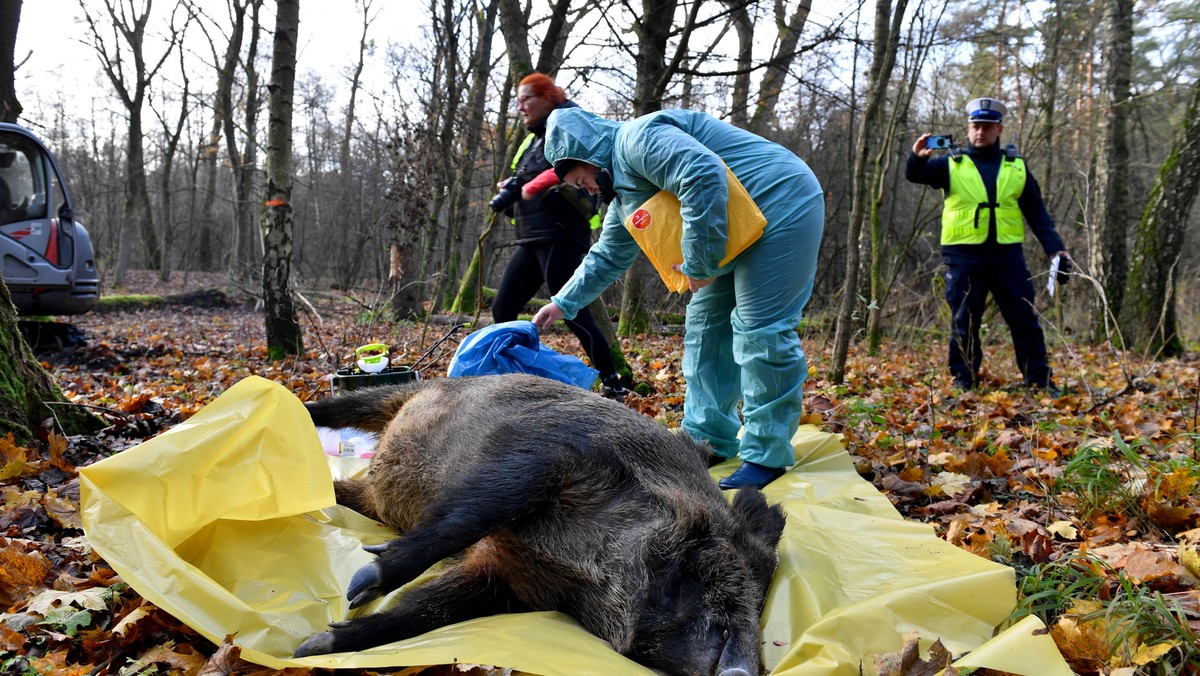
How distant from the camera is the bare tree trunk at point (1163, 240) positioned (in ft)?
28.6

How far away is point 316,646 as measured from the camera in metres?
2.12

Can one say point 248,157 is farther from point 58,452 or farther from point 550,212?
point 58,452

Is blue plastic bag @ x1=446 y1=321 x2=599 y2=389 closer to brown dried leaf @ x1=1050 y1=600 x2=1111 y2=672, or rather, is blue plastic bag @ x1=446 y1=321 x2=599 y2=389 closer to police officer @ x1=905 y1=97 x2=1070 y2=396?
brown dried leaf @ x1=1050 y1=600 x2=1111 y2=672

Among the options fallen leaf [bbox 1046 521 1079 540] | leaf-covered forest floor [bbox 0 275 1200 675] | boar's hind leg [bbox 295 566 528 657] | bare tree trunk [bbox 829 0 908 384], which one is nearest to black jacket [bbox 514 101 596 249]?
leaf-covered forest floor [bbox 0 275 1200 675]

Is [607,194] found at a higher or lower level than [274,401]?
higher

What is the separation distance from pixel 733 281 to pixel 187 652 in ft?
9.71

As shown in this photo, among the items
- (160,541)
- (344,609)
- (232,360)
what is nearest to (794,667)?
(344,609)

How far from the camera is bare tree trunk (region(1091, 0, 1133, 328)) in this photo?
9844 millimetres

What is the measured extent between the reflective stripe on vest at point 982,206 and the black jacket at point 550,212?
128 inches

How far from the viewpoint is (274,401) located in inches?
109

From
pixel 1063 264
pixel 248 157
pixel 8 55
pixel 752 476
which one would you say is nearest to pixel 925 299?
pixel 1063 264

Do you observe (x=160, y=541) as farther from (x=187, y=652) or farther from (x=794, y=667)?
(x=794, y=667)

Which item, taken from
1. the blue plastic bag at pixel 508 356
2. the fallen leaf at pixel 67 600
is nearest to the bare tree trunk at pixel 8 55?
the blue plastic bag at pixel 508 356

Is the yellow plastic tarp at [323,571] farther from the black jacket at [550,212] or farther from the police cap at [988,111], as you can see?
the police cap at [988,111]
